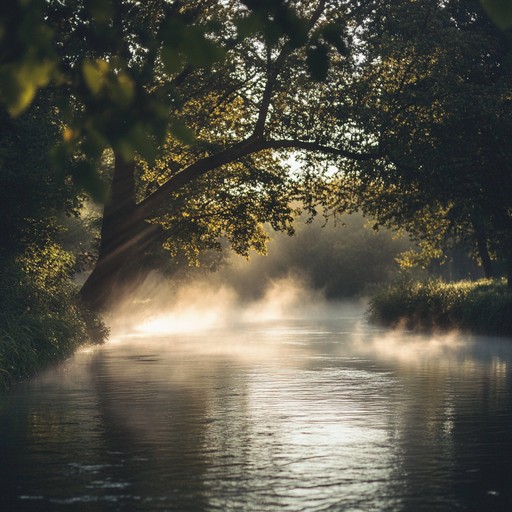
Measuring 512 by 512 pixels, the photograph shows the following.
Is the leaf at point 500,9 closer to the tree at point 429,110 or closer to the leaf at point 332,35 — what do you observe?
the leaf at point 332,35

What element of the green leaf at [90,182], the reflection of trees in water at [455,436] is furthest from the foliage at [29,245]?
the green leaf at [90,182]

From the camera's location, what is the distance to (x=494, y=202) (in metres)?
35.7

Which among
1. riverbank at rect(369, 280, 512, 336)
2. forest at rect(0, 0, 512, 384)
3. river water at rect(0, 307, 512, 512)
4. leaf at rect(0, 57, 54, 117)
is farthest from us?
riverbank at rect(369, 280, 512, 336)

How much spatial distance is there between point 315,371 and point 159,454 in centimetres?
1283

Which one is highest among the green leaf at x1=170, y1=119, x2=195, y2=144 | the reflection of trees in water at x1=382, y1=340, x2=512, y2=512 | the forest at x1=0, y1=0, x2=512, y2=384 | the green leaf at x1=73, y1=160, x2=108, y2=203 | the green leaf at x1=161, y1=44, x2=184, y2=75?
the forest at x1=0, y1=0, x2=512, y2=384

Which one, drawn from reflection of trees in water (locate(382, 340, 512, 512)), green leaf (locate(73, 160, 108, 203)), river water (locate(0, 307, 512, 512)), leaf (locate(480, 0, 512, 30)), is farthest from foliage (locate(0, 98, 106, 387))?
leaf (locate(480, 0, 512, 30))

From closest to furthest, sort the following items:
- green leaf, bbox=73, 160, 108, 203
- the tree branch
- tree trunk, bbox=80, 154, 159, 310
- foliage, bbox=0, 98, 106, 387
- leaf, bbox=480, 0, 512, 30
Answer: leaf, bbox=480, 0, 512, 30, green leaf, bbox=73, 160, 108, 203, foliage, bbox=0, 98, 106, 387, the tree branch, tree trunk, bbox=80, 154, 159, 310

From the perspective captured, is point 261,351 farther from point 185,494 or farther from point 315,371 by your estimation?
point 185,494

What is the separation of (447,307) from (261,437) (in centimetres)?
3313

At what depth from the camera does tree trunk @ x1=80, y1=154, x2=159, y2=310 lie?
35.8 metres

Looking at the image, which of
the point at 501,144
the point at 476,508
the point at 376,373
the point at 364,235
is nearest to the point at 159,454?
the point at 476,508

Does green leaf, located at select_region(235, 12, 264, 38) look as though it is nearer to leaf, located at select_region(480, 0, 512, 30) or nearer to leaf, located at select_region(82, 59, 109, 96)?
leaf, located at select_region(82, 59, 109, 96)

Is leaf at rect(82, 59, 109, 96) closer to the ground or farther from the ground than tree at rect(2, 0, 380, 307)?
closer to the ground

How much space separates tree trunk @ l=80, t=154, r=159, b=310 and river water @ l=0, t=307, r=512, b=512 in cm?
827
